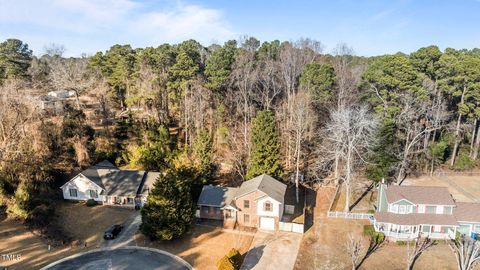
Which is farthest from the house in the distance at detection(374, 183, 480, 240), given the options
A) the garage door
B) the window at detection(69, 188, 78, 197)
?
the window at detection(69, 188, 78, 197)

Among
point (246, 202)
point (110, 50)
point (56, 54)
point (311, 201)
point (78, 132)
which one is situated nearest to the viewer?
point (246, 202)

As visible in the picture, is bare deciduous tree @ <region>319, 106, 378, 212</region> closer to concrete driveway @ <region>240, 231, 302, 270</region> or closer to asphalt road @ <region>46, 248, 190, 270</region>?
concrete driveway @ <region>240, 231, 302, 270</region>

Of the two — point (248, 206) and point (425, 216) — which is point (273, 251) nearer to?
point (248, 206)

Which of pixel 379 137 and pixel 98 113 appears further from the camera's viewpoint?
pixel 98 113

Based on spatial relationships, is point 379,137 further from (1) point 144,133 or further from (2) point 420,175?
(1) point 144,133

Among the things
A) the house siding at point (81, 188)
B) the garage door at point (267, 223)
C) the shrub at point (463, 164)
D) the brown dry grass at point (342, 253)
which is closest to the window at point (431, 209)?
the brown dry grass at point (342, 253)

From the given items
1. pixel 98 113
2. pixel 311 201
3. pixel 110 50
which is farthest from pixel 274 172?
pixel 110 50

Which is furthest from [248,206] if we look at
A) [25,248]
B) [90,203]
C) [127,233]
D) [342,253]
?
[25,248]
